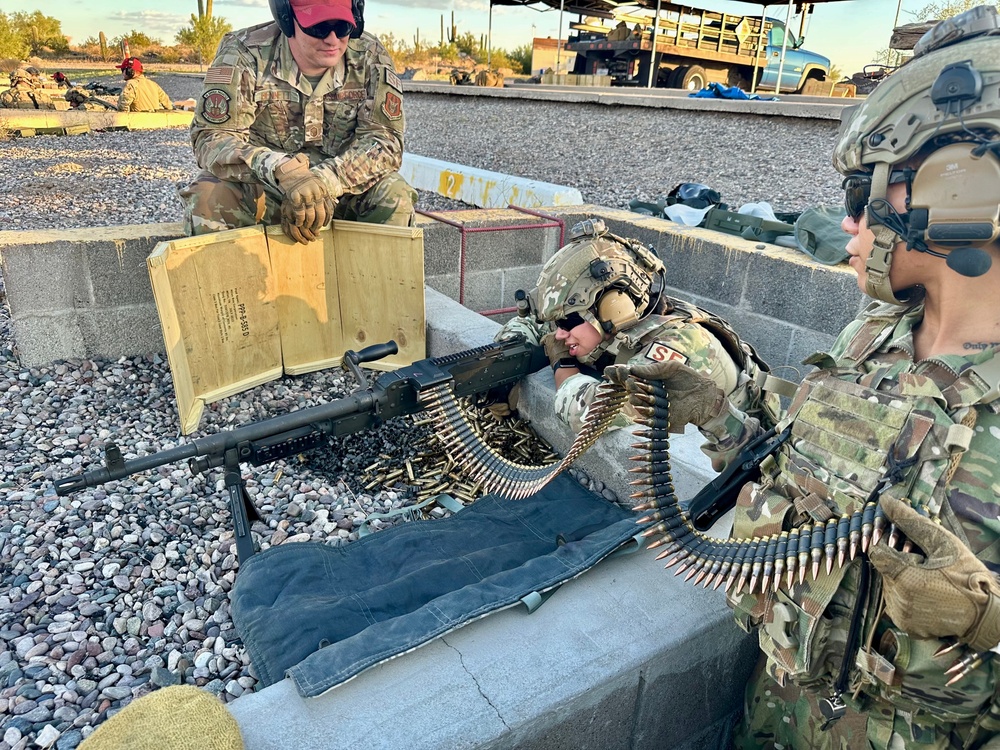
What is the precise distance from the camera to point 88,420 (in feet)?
14.4

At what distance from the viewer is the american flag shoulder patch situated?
4.65 m

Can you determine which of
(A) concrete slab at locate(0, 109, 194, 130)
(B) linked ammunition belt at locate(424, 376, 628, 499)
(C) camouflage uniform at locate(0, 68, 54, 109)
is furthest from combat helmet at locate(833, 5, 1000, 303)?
(C) camouflage uniform at locate(0, 68, 54, 109)

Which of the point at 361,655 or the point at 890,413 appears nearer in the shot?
the point at 890,413

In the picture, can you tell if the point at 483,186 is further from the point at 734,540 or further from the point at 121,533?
the point at 734,540

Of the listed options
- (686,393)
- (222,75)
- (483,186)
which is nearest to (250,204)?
(222,75)

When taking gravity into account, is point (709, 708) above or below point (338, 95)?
below

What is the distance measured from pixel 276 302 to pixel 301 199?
840 millimetres

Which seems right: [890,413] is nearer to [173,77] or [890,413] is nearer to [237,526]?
[237,526]

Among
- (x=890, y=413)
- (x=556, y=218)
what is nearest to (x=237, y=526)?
(x=890, y=413)

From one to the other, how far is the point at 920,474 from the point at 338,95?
4.63 metres

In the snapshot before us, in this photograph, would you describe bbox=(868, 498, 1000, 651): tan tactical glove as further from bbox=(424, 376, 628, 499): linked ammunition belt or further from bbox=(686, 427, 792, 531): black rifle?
bbox=(424, 376, 628, 499): linked ammunition belt

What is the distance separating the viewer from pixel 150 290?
511 centimetres

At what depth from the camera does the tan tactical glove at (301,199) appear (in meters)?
4.46

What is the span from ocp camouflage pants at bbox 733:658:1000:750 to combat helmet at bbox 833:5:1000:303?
3.79ft
